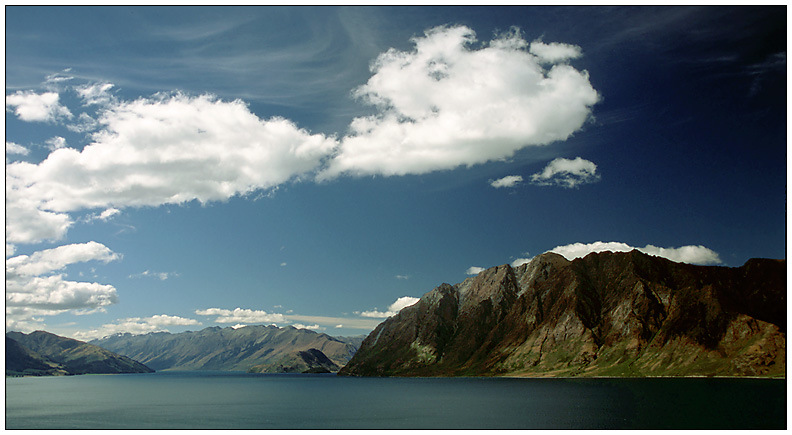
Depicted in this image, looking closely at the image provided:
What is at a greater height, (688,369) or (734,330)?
(734,330)

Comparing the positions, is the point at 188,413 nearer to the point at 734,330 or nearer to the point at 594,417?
the point at 594,417

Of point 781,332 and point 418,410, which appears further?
point 781,332

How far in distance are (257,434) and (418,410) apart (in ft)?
157

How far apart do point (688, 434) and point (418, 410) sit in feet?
169

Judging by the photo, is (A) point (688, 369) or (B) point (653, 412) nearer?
(B) point (653, 412)

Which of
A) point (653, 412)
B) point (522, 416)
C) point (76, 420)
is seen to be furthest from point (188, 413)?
point (653, 412)

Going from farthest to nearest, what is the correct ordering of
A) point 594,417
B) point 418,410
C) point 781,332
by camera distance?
point 781,332
point 418,410
point 594,417

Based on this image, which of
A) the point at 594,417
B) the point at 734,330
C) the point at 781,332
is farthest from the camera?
the point at 734,330

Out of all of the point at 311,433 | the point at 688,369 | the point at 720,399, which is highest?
the point at 311,433

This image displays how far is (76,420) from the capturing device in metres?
79.1

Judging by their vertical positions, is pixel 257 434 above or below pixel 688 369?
above

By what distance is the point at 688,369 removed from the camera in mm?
188125

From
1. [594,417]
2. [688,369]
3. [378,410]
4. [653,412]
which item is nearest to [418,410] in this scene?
[378,410]

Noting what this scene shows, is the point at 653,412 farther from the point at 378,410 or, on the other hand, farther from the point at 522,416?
the point at 378,410
